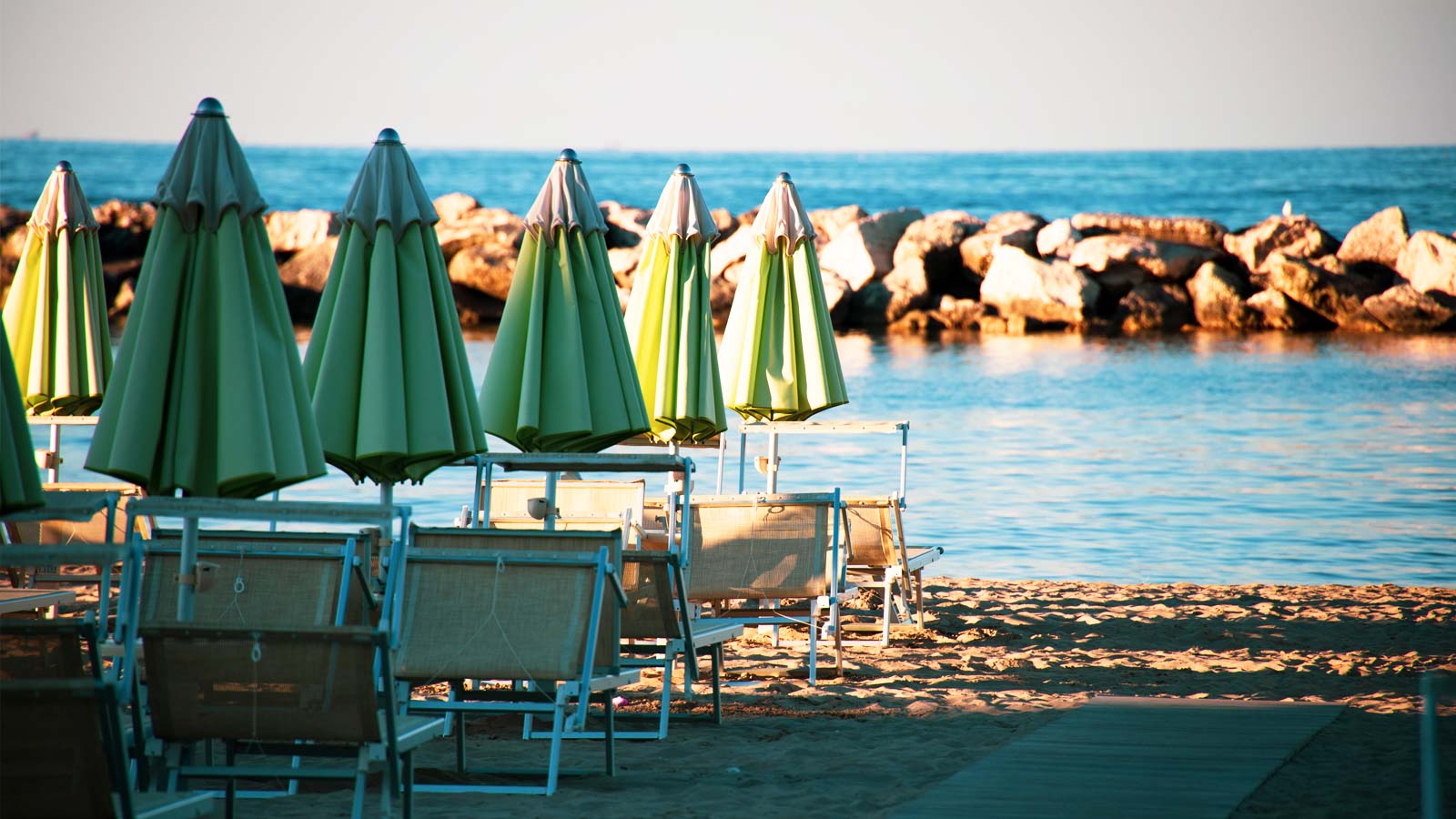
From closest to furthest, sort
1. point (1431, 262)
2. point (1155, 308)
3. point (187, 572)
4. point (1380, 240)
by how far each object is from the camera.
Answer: point (187, 572), point (1431, 262), point (1380, 240), point (1155, 308)

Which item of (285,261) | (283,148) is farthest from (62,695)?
(283,148)

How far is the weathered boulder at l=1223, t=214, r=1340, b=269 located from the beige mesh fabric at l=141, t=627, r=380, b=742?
30.2 m

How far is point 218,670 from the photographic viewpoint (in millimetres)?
4074

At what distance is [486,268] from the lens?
31.7 metres

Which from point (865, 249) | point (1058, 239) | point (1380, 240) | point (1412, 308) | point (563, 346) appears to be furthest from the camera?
point (865, 249)

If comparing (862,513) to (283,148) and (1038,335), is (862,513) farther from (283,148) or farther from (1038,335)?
(283,148)

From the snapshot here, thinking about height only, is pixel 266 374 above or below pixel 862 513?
above

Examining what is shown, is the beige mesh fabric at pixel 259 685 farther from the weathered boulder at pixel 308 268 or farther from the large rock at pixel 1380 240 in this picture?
the large rock at pixel 1380 240

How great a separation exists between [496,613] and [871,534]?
3423mm

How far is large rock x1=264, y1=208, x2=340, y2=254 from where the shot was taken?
34.1m

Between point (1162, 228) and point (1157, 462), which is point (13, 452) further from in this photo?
point (1162, 228)

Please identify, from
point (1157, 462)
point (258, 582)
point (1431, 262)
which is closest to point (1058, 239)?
point (1431, 262)

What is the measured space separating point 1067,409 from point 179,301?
1639cm

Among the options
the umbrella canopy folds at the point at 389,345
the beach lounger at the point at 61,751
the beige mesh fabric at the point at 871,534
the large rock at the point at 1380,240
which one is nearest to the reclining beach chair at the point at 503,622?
the umbrella canopy folds at the point at 389,345
